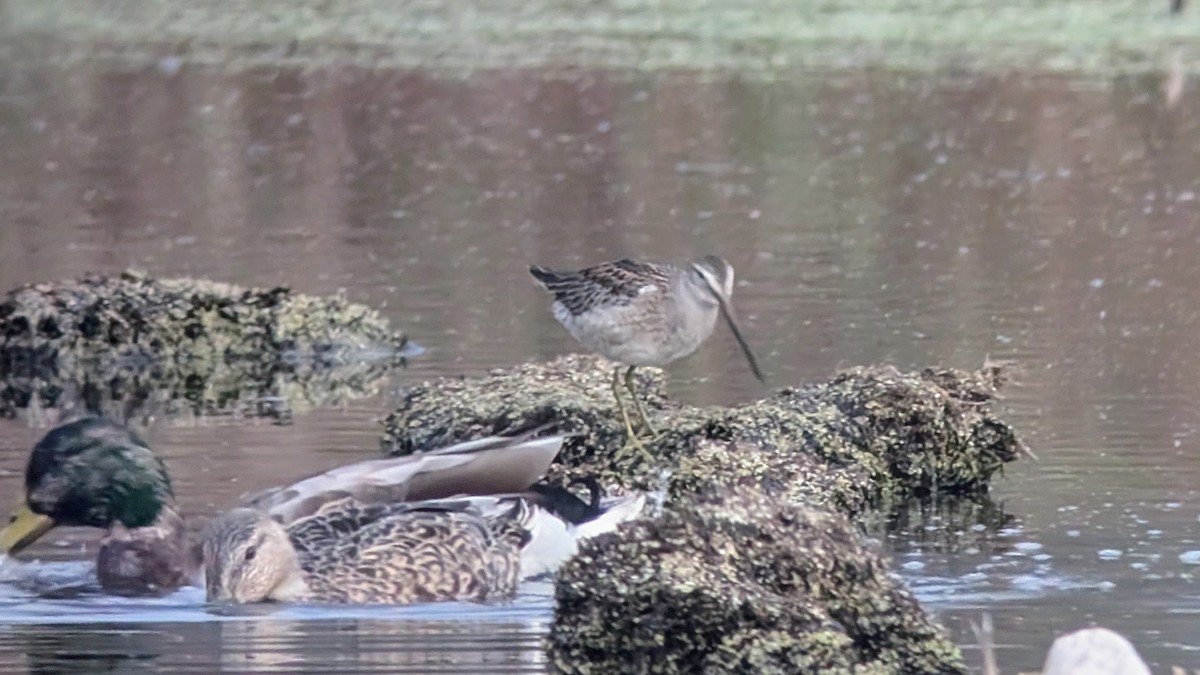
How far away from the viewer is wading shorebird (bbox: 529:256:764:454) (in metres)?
10.8

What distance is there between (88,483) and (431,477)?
51.5 inches

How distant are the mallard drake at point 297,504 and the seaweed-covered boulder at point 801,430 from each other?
66 cm

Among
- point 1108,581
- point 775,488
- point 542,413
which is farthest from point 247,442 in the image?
point 1108,581

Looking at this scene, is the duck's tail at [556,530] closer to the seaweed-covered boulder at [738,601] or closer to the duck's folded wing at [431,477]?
the duck's folded wing at [431,477]

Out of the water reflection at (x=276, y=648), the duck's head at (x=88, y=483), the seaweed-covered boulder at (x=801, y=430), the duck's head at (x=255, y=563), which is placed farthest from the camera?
the seaweed-covered boulder at (x=801, y=430)

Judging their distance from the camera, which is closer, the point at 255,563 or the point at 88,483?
the point at 255,563

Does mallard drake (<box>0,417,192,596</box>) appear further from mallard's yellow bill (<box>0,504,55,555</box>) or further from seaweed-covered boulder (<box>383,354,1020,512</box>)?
seaweed-covered boulder (<box>383,354,1020,512</box>)

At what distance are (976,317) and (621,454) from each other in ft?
15.4

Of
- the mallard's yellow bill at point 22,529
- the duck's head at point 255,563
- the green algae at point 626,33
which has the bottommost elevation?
the duck's head at point 255,563

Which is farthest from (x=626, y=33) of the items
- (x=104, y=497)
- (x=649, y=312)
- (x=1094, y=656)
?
(x=1094, y=656)

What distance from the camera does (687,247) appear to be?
1767 centimetres

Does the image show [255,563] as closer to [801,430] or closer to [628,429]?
[628,429]

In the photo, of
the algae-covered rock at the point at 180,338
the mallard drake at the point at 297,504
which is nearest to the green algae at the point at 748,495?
the mallard drake at the point at 297,504

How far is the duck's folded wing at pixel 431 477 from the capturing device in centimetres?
959
